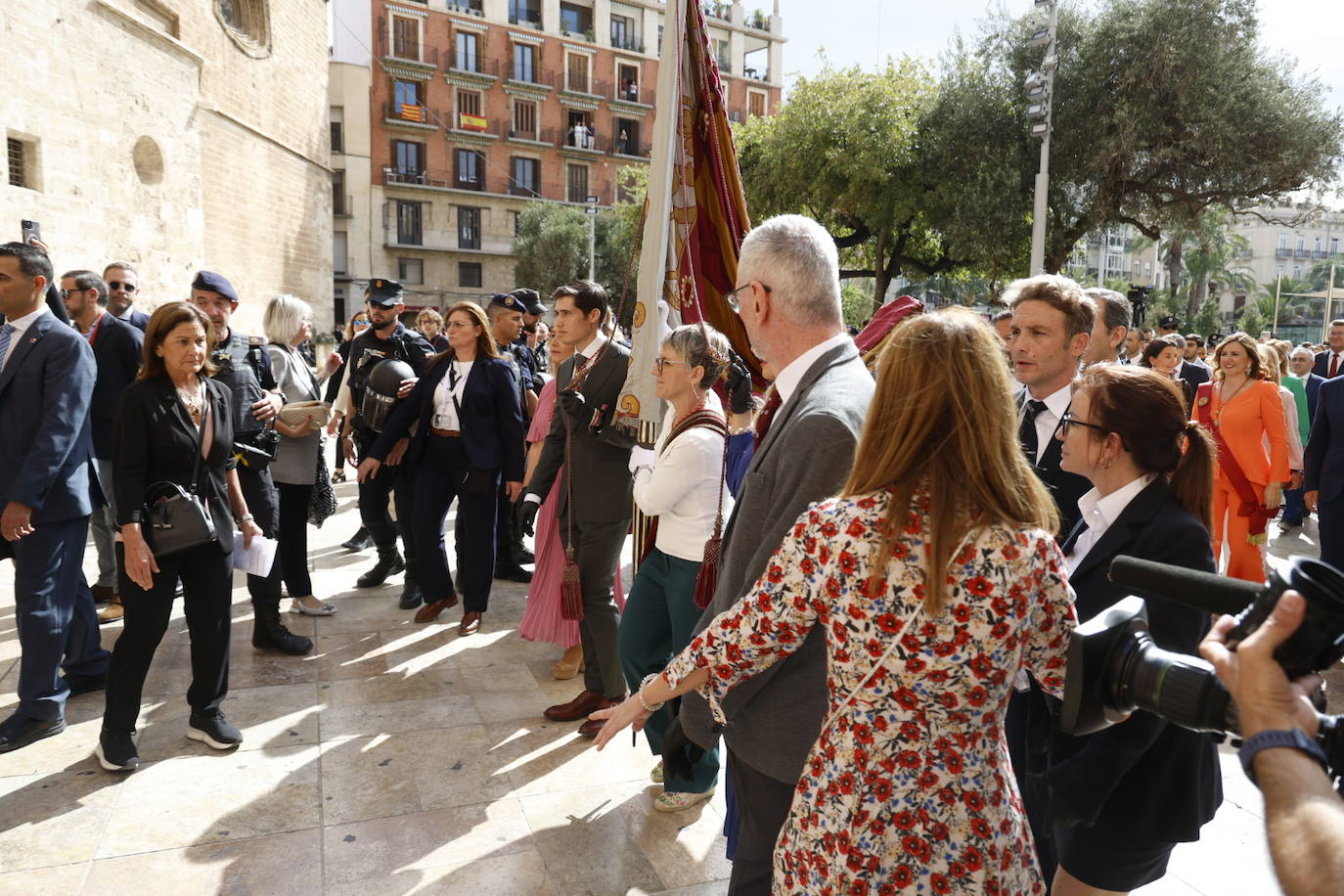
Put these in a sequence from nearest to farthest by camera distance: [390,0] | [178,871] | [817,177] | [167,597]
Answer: [178,871] < [167,597] < [817,177] < [390,0]

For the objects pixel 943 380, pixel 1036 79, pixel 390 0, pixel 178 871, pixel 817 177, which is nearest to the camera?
pixel 943 380

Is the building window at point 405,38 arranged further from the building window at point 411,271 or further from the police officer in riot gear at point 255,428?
the police officer in riot gear at point 255,428

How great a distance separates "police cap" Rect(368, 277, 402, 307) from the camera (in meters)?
5.99

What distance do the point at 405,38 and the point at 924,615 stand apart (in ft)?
144

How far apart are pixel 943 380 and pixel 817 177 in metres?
18.6

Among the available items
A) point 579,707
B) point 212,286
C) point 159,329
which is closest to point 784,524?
point 579,707

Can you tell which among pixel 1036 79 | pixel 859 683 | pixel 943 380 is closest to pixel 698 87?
pixel 943 380

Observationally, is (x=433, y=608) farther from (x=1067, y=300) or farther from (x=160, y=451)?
(x=1067, y=300)

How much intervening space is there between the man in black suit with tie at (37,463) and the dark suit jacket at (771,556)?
10.5 feet

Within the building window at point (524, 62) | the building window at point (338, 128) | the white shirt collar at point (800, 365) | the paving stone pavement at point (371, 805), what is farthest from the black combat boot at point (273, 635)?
the building window at point (524, 62)

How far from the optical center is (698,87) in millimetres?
3605

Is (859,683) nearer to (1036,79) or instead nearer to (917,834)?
(917,834)

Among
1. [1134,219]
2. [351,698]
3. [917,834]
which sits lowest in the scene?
[351,698]

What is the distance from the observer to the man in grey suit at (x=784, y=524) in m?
1.87
